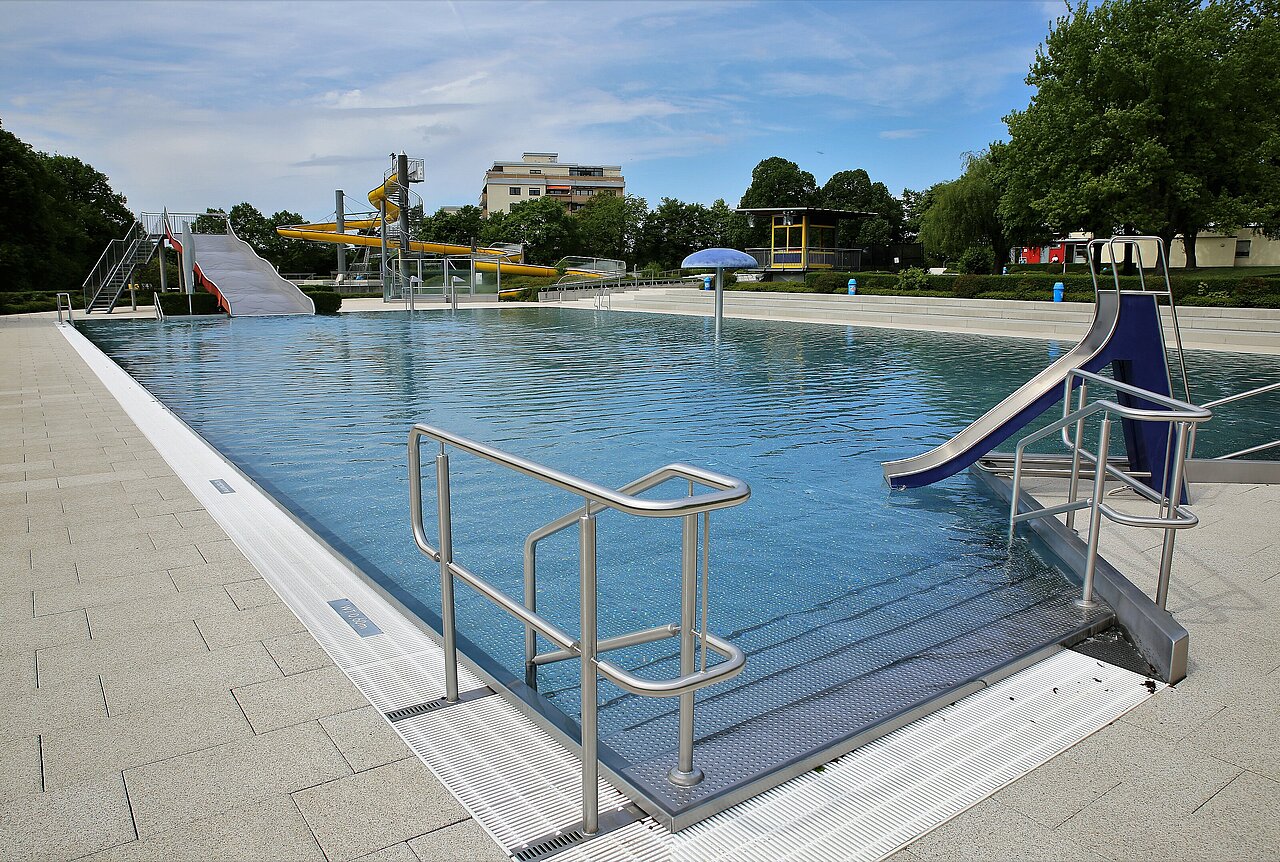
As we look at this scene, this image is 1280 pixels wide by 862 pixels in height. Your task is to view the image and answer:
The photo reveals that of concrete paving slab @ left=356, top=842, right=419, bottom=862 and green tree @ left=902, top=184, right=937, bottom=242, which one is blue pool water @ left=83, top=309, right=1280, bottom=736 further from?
green tree @ left=902, top=184, right=937, bottom=242

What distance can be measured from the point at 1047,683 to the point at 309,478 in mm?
6502

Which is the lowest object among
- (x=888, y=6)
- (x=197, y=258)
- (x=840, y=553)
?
(x=840, y=553)

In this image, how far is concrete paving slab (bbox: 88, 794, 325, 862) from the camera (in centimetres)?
232

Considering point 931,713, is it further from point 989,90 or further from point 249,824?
point 989,90

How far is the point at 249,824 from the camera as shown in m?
2.46

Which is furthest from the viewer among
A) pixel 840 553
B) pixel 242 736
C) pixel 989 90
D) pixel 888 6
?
pixel 989 90

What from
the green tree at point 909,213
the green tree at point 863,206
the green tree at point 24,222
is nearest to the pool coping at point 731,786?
the green tree at point 24,222

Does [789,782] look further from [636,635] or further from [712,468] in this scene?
[712,468]

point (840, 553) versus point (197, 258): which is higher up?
point (197, 258)

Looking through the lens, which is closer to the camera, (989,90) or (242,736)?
(242,736)

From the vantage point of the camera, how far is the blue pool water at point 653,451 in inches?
193

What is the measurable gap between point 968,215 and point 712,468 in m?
41.6

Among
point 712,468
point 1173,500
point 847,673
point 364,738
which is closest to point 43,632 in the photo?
point 364,738

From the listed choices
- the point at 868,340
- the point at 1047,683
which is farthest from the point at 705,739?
the point at 868,340
